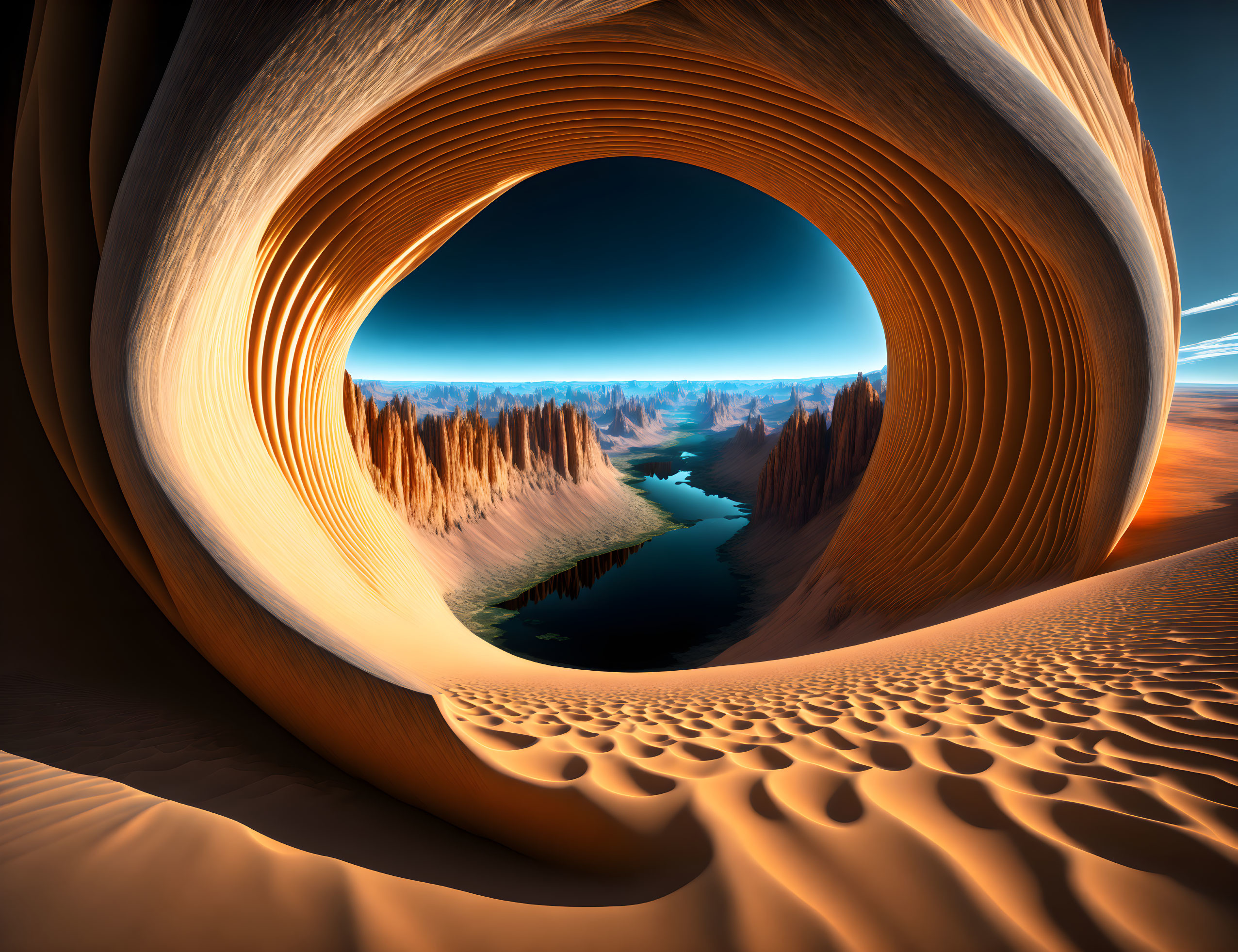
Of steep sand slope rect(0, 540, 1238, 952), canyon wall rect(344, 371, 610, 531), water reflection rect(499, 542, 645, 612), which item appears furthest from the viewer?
water reflection rect(499, 542, 645, 612)

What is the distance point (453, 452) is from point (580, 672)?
79.1 feet

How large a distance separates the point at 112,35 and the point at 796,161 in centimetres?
802

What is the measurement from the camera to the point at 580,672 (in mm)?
4965

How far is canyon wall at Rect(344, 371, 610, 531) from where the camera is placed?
69.4ft

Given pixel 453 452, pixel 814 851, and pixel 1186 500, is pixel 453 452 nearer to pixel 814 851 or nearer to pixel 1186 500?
pixel 1186 500

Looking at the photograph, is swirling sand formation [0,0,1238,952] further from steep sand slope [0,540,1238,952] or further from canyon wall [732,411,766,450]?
canyon wall [732,411,766,450]

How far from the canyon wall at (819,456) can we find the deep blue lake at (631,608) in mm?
5665

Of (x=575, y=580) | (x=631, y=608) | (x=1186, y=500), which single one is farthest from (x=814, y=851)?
(x=575, y=580)

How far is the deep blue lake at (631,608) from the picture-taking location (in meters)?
21.4

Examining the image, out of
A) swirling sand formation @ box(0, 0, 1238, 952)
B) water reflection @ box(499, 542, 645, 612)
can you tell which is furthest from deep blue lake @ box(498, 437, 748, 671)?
swirling sand formation @ box(0, 0, 1238, 952)

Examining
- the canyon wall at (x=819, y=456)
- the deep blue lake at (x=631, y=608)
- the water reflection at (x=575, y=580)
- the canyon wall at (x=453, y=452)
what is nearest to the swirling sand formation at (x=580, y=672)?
the canyon wall at (x=453, y=452)

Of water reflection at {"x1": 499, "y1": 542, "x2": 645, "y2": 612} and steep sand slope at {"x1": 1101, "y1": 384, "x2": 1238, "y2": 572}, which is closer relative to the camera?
steep sand slope at {"x1": 1101, "y1": 384, "x2": 1238, "y2": 572}

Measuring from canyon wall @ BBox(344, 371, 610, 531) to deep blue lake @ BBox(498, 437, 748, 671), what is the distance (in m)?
6.94

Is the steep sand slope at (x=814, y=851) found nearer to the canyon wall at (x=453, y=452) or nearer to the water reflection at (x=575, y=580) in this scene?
the canyon wall at (x=453, y=452)
